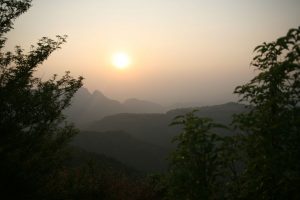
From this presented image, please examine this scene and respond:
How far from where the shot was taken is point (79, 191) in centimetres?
1462

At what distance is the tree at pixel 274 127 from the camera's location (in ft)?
14.9

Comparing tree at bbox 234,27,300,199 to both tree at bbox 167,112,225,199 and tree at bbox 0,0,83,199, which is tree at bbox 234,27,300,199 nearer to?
tree at bbox 167,112,225,199

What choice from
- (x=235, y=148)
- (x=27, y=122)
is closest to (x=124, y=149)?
(x=27, y=122)

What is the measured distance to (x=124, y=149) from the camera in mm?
115812

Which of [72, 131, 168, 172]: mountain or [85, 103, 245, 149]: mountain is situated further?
[85, 103, 245, 149]: mountain

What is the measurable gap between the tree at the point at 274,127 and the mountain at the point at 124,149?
99791 mm

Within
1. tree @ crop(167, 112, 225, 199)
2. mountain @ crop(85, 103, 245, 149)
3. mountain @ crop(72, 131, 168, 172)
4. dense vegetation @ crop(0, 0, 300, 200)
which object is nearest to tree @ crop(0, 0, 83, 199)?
dense vegetation @ crop(0, 0, 300, 200)

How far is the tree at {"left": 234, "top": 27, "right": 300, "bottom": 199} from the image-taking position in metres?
4.53

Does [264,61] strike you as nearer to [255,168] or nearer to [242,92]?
[242,92]

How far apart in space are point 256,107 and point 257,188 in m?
1.48

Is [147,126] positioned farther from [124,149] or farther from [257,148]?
[257,148]

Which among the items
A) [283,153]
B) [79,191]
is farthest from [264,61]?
[79,191]

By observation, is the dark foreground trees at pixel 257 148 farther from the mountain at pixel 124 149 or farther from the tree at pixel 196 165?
the mountain at pixel 124 149

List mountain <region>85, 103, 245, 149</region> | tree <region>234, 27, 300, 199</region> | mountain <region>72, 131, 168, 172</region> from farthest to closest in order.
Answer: mountain <region>85, 103, 245, 149</region>, mountain <region>72, 131, 168, 172</region>, tree <region>234, 27, 300, 199</region>
